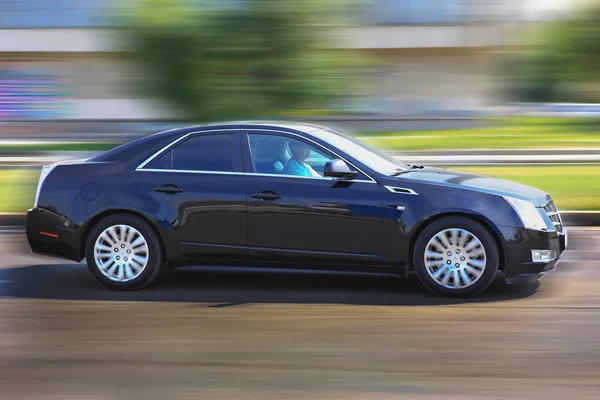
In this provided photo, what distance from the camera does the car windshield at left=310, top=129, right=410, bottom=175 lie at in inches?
330

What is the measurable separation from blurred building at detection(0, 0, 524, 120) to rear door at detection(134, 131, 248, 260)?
3850cm

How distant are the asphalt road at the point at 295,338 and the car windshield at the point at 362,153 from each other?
A: 0.98 meters

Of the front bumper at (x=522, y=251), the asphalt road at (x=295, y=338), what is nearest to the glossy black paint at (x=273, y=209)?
the front bumper at (x=522, y=251)

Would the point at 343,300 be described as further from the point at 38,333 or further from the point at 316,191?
the point at 38,333

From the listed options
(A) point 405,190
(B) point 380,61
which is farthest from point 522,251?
(B) point 380,61

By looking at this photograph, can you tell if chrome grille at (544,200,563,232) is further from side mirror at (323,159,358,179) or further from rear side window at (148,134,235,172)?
rear side window at (148,134,235,172)

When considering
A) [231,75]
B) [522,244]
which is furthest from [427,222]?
[231,75]

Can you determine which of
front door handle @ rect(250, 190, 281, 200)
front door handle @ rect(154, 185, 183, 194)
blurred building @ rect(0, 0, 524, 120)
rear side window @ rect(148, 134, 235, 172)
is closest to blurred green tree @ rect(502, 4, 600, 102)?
rear side window @ rect(148, 134, 235, 172)

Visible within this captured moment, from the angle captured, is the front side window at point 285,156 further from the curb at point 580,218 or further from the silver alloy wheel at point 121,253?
the curb at point 580,218

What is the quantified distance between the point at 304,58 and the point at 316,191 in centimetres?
1201

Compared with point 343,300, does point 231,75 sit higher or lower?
higher

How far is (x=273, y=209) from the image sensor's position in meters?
8.20

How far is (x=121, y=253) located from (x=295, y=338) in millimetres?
2457

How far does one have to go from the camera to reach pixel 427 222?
8.05m
